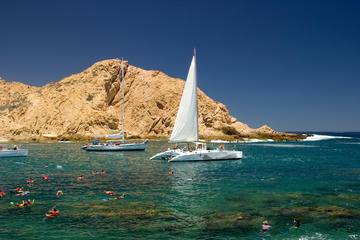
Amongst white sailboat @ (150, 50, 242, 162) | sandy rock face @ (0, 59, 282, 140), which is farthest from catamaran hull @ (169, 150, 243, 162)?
sandy rock face @ (0, 59, 282, 140)

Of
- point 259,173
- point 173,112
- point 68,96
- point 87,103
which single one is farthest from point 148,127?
point 259,173

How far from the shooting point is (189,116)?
46.1m

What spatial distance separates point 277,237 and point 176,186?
47.2 ft

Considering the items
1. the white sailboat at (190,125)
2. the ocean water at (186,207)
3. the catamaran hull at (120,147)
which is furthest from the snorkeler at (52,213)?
the catamaran hull at (120,147)

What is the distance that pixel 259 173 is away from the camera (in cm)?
3822

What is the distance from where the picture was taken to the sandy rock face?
424 feet

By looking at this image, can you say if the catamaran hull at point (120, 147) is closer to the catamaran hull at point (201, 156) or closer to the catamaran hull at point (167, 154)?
the catamaran hull at point (167, 154)

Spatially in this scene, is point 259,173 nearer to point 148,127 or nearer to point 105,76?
point 148,127

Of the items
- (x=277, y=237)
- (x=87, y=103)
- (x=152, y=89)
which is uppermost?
(x=152, y=89)

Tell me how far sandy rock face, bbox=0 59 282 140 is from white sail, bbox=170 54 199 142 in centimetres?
8439

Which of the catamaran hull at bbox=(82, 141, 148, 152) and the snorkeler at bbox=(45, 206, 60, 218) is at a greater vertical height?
the catamaran hull at bbox=(82, 141, 148, 152)

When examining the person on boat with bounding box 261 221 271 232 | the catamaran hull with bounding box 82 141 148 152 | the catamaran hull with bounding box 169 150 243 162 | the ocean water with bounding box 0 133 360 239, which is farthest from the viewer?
the catamaran hull with bounding box 82 141 148 152

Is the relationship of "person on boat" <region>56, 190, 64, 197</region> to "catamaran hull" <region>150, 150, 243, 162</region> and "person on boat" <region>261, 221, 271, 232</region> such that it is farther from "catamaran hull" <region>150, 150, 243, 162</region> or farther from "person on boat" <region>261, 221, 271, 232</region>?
"catamaran hull" <region>150, 150, 243, 162</region>

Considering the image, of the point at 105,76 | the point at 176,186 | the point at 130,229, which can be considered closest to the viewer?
the point at 130,229
